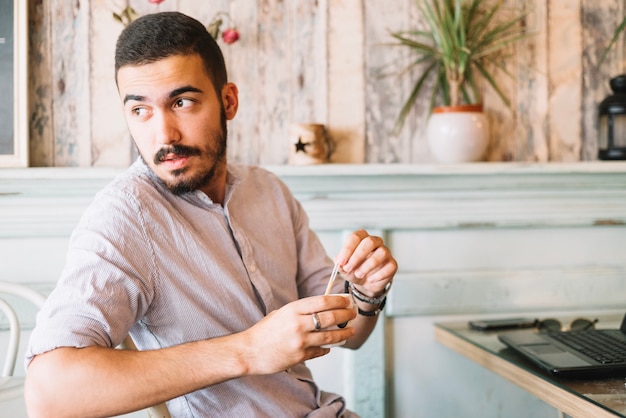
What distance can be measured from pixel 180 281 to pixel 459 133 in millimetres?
1086

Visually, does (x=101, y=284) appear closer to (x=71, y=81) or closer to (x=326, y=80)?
(x=71, y=81)

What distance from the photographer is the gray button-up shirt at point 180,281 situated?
1065mm

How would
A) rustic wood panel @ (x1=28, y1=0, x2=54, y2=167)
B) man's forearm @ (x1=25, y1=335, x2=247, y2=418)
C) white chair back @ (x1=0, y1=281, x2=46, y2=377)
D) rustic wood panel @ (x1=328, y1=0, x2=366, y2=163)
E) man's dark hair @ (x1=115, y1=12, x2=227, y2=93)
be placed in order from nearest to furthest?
1. man's forearm @ (x1=25, y1=335, x2=247, y2=418)
2. man's dark hair @ (x1=115, y1=12, x2=227, y2=93)
3. white chair back @ (x1=0, y1=281, x2=46, y2=377)
4. rustic wood panel @ (x1=28, y1=0, x2=54, y2=167)
5. rustic wood panel @ (x1=328, y1=0, x2=366, y2=163)

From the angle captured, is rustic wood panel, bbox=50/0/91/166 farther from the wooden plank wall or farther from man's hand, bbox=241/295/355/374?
man's hand, bbox=241/295/355/374

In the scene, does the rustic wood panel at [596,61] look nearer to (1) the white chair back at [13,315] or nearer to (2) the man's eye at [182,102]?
(2) the man's eye at [182,102]

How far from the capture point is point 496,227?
2.09 m

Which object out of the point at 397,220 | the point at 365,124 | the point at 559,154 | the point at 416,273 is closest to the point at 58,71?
the point at 365,124

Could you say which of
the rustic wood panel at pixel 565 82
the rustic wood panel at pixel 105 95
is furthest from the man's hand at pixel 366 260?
Answer: the rustic wood panel at pixel 565 82

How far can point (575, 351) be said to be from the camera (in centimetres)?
143

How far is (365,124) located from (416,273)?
516 mm

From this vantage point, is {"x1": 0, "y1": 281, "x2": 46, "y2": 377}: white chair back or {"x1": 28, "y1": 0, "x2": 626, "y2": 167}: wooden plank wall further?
{"x1": 28, "y1": 0, "x2": 626, "y2": 167}: wooden plank wall

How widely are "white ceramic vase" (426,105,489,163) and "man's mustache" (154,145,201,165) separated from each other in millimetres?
917

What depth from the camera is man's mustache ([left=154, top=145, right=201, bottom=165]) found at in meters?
1.31

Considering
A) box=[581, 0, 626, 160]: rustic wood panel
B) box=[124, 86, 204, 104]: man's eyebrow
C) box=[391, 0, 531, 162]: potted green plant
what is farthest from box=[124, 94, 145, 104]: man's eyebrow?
box=[581, 0, 626, 160]: rustic wood panel
